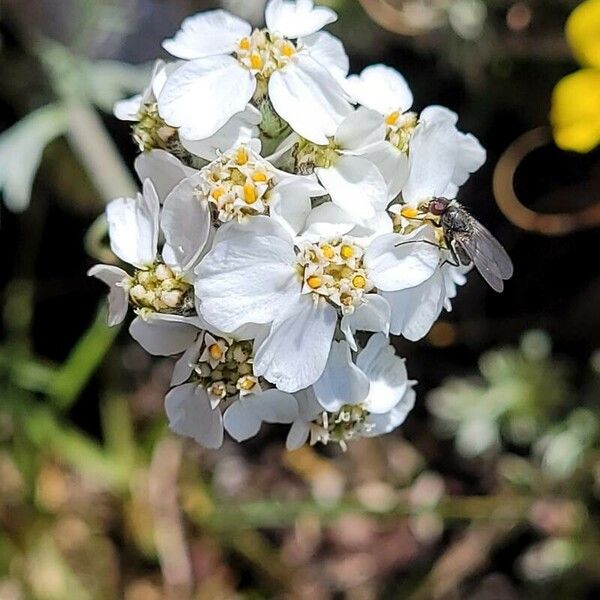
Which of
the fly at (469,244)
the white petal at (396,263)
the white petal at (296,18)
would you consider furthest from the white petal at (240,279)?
the white petal at (296,18)

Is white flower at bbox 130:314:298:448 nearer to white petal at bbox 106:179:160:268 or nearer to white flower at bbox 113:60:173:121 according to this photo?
white petal at bbox 106:179:160:268

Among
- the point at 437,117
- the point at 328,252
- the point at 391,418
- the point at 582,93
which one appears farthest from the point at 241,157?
the point at 582,93

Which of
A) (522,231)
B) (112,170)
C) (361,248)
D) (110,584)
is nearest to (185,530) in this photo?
(110,584)

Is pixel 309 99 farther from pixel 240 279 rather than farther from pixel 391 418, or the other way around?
pixel 391 418

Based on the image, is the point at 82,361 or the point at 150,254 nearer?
the point at 150,254

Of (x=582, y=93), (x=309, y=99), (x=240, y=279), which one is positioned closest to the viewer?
(x=240, y=279)

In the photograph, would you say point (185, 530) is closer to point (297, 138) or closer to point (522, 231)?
point (522, 231)
